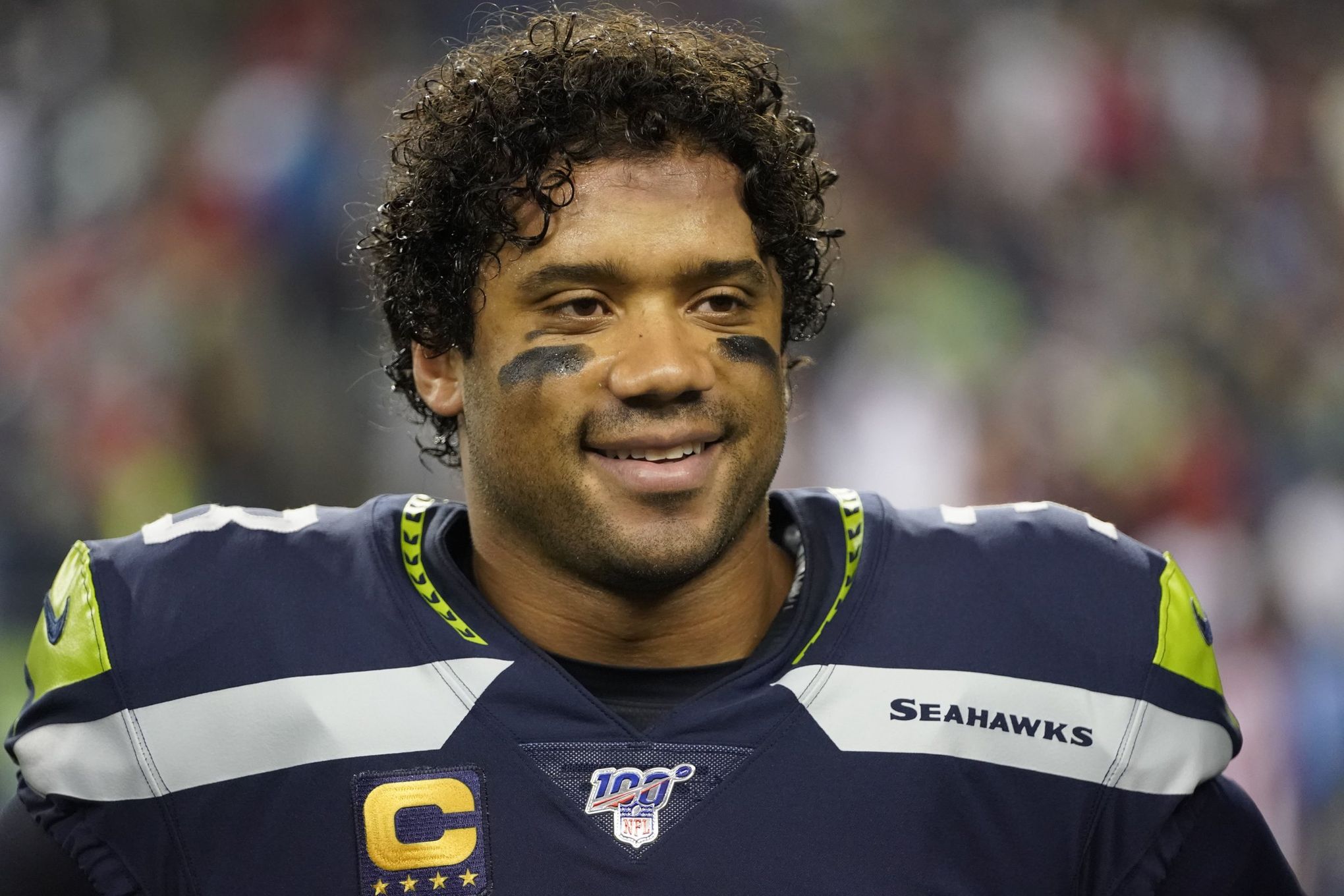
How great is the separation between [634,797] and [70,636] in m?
0.68

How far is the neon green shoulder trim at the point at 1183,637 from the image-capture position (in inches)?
74.4

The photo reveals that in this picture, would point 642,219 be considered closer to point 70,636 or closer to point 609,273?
point 609,273

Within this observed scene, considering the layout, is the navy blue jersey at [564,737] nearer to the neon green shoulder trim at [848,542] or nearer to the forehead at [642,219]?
the neon green shoulder trim at [848,542]

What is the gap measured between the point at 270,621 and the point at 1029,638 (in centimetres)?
90

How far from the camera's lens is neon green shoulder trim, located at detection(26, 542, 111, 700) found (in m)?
1.80

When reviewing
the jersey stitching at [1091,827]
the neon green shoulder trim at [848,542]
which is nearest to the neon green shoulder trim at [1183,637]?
the jersey stitching at [1091,827]

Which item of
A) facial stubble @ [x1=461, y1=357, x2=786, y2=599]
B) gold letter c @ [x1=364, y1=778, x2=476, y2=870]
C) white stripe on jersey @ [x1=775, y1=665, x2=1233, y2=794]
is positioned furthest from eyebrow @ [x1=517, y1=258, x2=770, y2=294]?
gold letter c @ [x1=364, y1=778, x2=476, y2=870]

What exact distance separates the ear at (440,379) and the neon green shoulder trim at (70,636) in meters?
0.47

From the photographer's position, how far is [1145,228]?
541 centimetres

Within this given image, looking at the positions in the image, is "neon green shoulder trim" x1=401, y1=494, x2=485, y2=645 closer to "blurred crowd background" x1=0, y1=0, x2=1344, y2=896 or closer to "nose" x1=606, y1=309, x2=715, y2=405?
"nose" x1=606, y1=309, x2=715, y2=405

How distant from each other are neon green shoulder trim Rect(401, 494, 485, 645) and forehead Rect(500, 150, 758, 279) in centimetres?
36

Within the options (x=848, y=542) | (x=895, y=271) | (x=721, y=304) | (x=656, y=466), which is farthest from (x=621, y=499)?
(x=895, y=271)

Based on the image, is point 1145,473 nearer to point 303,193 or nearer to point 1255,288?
point 1255,288

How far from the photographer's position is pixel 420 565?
6.47 feet
